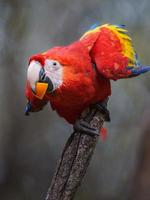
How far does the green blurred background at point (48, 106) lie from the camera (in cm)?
275

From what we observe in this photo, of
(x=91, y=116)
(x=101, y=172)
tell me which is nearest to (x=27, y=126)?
(x=101, y=172)

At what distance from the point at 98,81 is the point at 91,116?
4.2 inches

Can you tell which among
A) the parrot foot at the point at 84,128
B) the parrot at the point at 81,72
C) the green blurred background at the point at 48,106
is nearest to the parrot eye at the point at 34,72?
the parrot at the point at 81,72

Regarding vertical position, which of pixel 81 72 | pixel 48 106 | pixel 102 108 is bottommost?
pixel 48 106

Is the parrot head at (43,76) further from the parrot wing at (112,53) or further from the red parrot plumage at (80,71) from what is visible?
the parrot wing at (112,53)

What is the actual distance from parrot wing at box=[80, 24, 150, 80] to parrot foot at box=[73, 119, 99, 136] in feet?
0.50

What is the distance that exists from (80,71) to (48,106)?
3.81 feet

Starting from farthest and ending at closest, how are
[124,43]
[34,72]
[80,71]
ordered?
[124,43] → [80,71] → [34,72]

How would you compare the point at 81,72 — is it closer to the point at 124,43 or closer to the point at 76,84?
the point at 76,84

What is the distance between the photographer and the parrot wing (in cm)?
168

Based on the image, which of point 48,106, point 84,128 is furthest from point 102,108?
point 48,106

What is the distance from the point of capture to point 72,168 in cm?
163

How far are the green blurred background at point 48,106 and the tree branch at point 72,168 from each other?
110 centimetres

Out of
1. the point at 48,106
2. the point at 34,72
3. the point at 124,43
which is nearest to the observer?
the point at 34,72
